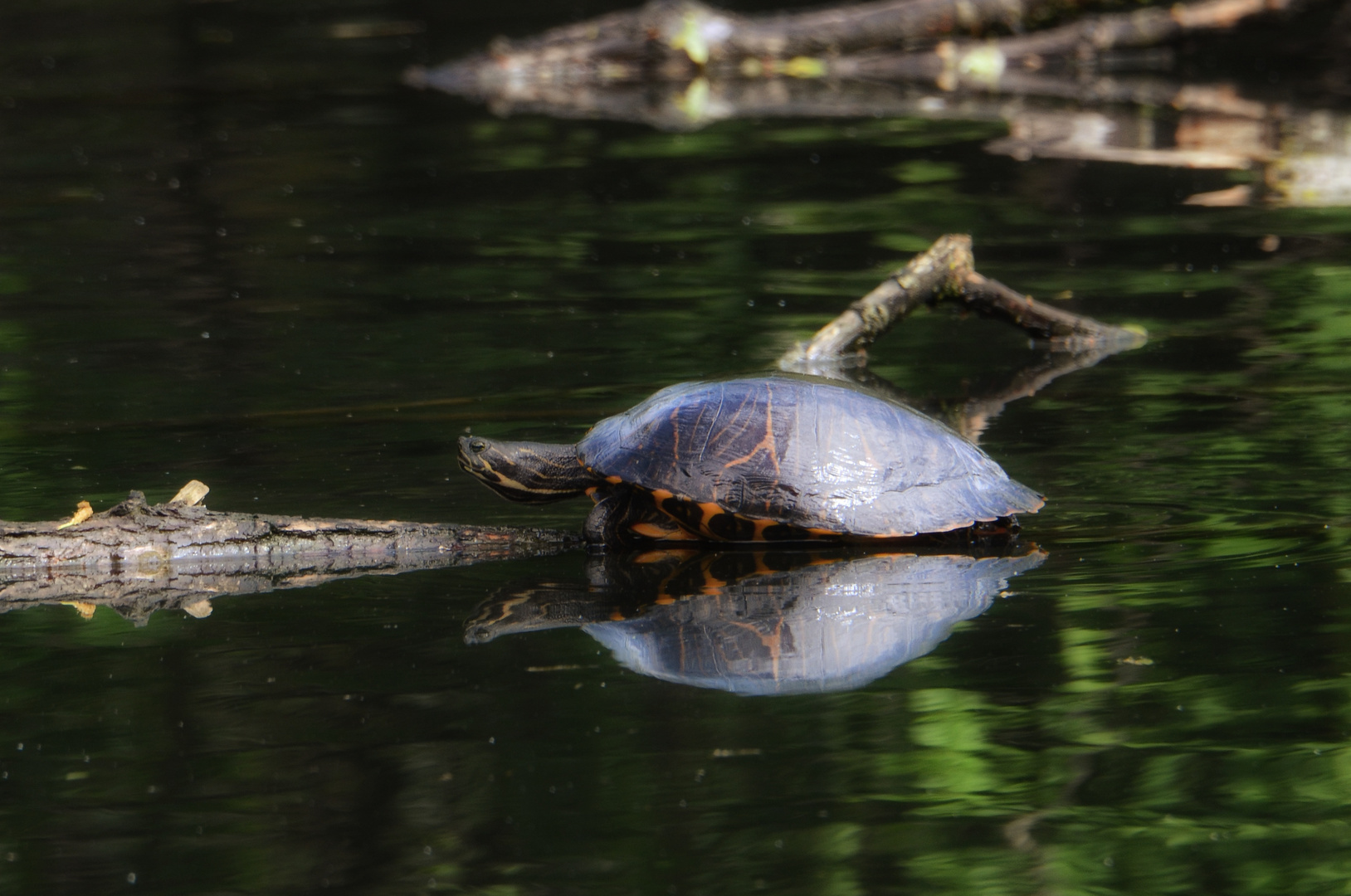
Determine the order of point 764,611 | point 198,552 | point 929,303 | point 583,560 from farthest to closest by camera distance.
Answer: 1. point 929,303
2. point 583,560
3. point 198,552
4. point 764,611

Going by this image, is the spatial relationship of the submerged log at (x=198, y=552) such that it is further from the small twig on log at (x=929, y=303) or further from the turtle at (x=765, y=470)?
the small twig on log at (x=929, y=303)

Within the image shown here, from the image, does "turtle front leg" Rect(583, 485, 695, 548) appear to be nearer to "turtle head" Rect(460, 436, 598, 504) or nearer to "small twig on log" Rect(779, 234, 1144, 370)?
"turtle head" Rect(460, 436, 598, 504)

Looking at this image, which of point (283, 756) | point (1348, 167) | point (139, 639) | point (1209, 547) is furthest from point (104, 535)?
point (1348, 167)

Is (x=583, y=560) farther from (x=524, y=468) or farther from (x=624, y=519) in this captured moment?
(x=524, y=468)

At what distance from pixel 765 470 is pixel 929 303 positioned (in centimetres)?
293

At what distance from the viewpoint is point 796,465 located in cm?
483

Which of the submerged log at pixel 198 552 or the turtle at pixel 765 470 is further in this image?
the turtle at pixel 765 470

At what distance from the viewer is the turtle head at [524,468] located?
16.5 ft

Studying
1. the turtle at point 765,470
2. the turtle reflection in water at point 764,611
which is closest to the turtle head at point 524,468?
the turtle at point 765,470

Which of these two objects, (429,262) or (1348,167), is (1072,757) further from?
(1348,167)

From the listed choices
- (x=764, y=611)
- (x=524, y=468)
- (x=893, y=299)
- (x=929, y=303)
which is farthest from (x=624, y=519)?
(x=929, y=303)

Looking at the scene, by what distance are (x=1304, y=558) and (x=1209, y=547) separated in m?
0.27

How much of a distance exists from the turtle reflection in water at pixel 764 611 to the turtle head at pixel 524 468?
0.30 m

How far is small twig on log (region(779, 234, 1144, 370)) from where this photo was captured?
726cm
